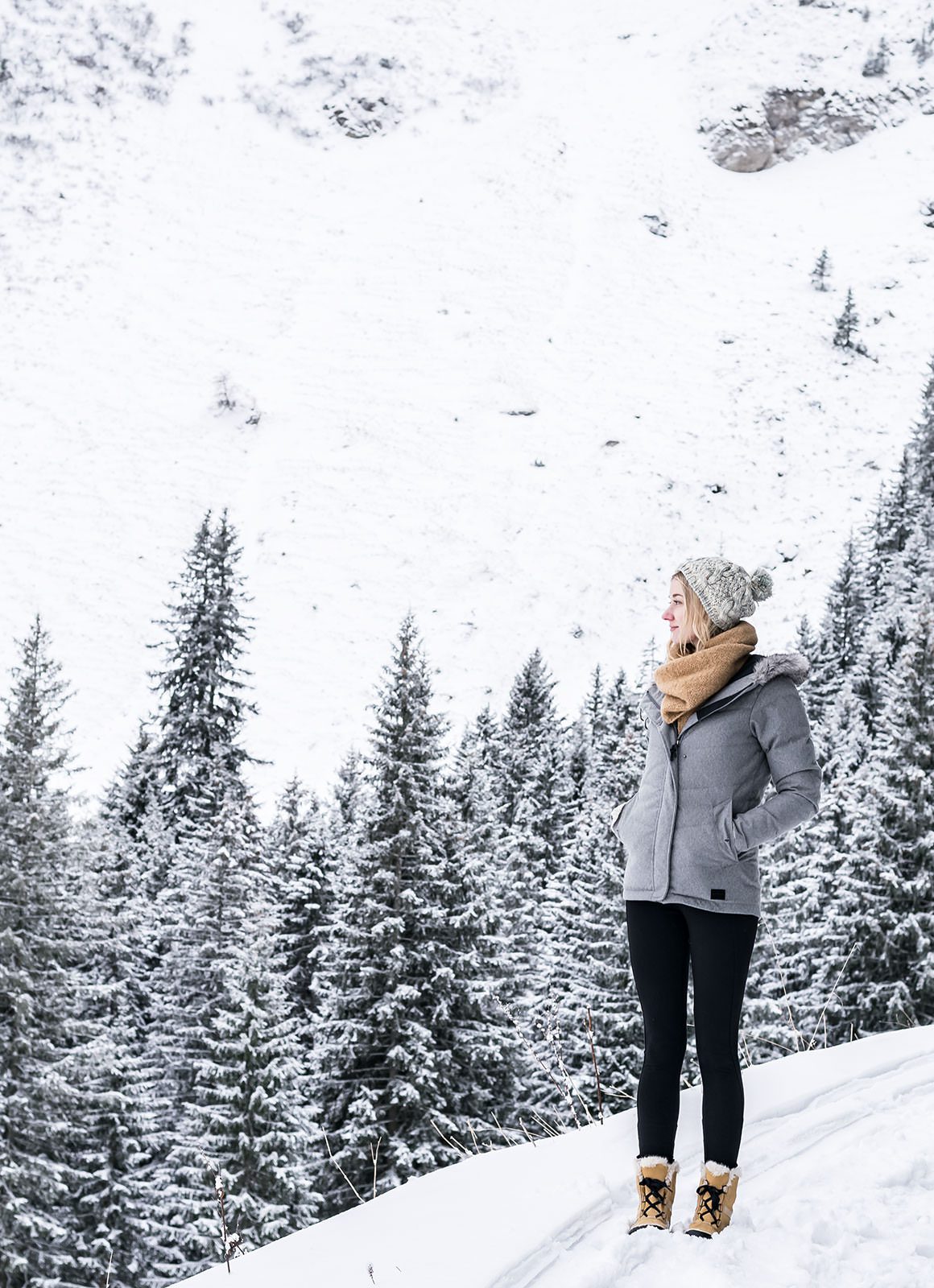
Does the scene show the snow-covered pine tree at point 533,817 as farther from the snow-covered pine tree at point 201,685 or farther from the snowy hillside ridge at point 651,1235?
the snowy hillside ridge at point 651,1235

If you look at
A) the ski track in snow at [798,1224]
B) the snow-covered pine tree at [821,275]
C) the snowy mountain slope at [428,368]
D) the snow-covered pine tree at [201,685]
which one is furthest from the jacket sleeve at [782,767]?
the snow-covered pine tree at [821,275]

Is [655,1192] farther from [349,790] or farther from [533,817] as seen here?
[533,817]

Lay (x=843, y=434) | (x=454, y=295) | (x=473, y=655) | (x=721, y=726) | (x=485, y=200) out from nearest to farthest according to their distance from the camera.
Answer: (x=721, y=726)
(x=473, y=655)
(x=843, y=434)
(x=454, y=295)
(x=485, y=200)

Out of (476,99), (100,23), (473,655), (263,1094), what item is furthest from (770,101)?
(263,1094)

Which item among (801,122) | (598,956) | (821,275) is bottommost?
(598,956)

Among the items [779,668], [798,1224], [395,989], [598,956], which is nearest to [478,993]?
[395,989]

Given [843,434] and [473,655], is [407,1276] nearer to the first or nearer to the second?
[473,655]

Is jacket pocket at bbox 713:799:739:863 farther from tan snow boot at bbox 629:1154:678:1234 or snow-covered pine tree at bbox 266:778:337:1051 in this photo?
snow-covered pine tree at bbox 266:778:337:1051

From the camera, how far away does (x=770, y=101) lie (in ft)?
353

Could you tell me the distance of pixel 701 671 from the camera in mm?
3344

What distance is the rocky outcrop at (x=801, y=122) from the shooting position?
10200cm

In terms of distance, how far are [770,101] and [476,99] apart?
1259 inches

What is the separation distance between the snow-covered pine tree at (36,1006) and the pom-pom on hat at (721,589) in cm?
1432

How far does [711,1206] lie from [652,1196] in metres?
0.18
